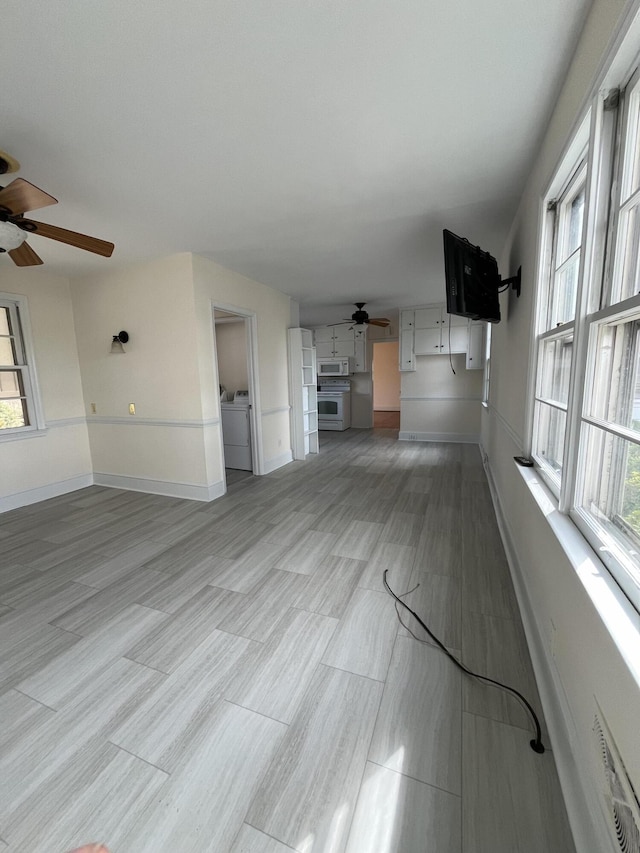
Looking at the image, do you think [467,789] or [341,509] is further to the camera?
[341,509]

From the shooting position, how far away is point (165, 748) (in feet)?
4.08

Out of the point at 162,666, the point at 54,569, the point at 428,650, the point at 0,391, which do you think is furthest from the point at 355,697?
the point at 0,391

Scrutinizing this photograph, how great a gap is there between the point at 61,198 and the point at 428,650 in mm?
3542

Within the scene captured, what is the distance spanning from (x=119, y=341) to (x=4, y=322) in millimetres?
1154

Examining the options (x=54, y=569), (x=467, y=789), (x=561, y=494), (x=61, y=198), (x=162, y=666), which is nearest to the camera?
(x=467, y=789)

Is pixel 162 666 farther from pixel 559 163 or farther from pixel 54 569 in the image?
pixel 559 163

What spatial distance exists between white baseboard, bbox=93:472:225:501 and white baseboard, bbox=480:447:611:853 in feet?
9.99

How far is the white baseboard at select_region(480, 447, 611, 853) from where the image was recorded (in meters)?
0.90

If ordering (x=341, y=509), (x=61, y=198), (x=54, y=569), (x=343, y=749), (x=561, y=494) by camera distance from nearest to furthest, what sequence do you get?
(x=343, y=749)
(x=561, y=494)
(x=61, y=198)
(x=54, y=569)
(x=341, y=509)

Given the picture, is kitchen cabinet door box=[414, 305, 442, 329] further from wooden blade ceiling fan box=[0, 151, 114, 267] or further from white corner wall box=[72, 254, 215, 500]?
wooden blade ceiling fan box=[0, 151, 114, 267]

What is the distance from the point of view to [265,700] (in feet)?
4.65

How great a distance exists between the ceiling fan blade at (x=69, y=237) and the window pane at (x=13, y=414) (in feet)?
8.00

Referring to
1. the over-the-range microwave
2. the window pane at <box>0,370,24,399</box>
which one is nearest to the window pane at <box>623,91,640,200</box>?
the window pane at <box>0,370,24,399</box>

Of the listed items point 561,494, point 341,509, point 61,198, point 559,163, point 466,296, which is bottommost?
point 341,509
